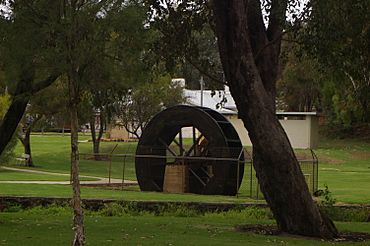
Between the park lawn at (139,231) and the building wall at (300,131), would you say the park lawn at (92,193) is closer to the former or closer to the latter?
the park lawn at (139,231)

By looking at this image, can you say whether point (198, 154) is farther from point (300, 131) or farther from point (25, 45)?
point (300, 131)

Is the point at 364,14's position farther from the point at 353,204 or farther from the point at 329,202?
the point at 353,204

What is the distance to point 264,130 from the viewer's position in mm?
17406

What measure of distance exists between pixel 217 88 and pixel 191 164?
1147cm

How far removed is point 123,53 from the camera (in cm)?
1450

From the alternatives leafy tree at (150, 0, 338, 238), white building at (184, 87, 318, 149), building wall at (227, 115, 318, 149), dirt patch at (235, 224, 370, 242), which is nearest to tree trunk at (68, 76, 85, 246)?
leafy tree at (150, 0, 338, 238)

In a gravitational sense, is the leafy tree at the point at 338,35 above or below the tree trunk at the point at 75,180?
above

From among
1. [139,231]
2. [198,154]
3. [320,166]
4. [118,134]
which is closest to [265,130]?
[139,231]

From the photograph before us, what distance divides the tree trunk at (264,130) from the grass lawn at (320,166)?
382 inches

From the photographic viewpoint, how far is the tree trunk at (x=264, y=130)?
56.8ft

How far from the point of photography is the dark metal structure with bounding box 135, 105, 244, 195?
32.1 meters

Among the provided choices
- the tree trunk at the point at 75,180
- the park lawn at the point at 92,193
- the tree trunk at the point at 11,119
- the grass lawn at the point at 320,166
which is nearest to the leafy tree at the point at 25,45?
the tree trunk at the point at 75,180

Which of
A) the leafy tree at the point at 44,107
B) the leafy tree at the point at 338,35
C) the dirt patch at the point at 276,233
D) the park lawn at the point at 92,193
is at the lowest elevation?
the park lawn at the point at 92,193

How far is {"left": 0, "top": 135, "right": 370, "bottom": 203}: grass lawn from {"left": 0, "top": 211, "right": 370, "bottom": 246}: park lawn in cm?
674
